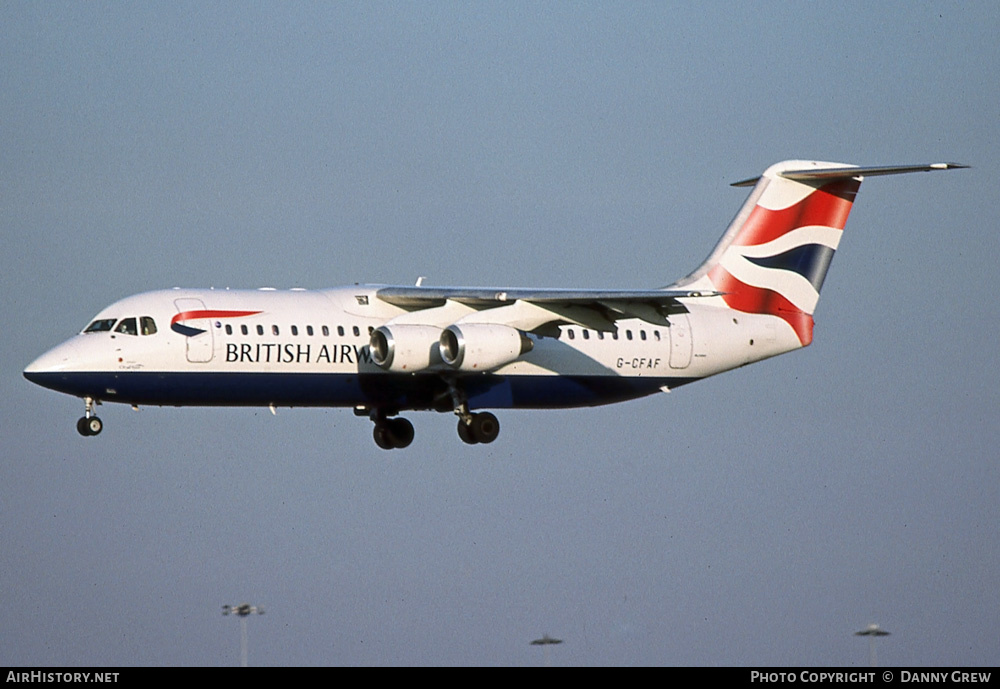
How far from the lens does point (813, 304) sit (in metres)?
35.7

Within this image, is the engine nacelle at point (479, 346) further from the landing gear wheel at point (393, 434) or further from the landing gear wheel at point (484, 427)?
the landing gear wheel at point (393, 434)

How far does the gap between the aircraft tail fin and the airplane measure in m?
0.02

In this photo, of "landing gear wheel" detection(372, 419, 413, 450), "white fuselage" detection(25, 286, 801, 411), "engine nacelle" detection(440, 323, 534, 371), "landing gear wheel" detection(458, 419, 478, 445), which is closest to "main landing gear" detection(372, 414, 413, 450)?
"landing gear wheel" detection(372, 419, 413, 450)

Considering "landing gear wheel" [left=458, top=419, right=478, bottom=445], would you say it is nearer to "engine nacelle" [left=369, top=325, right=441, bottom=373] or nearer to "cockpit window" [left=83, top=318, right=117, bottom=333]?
"engine nacelle" [left=369, top=325, right=441, bottom=373]

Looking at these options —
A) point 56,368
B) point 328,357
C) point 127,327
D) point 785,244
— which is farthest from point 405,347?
point 785,244

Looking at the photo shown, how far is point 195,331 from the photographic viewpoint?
30625 millimetres

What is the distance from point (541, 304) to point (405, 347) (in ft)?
8.19

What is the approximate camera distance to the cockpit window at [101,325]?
3067 cm

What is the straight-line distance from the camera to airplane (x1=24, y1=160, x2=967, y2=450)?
30.6 m

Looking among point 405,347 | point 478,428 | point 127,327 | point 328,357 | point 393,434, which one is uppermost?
point 127,327

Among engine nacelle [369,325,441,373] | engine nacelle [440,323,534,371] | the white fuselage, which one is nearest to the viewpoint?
the white fuselage

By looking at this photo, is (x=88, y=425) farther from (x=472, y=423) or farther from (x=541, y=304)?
(x=541, y=304)
